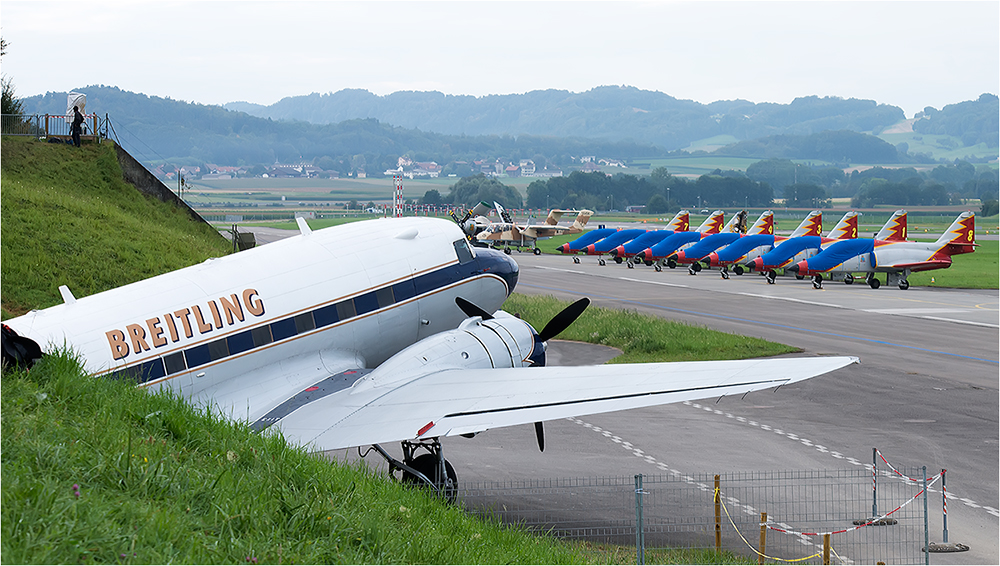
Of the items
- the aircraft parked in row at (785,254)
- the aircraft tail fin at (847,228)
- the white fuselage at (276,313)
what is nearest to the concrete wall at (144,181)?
the white fuselage at (276,313)

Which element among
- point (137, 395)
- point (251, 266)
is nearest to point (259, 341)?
point (251, 266)

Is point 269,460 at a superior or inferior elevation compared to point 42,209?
inferior

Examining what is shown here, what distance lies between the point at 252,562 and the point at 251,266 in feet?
29.2

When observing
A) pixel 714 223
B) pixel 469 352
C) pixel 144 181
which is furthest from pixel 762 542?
pixel 714 223

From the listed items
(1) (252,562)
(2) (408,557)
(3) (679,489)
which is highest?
(1) (252,562)

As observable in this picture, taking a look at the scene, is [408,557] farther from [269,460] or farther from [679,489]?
[679,489]

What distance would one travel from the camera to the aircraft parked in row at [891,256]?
174ft

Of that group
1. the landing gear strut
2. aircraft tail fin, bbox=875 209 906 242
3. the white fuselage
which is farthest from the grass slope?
aircraft tail fin, bbox=875 209 906 242

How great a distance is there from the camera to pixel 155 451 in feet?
25.7

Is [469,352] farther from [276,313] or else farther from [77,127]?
[77,127]

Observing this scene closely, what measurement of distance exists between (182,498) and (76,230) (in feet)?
85.6

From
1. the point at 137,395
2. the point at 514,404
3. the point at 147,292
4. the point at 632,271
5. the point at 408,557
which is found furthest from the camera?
the point at 632,271

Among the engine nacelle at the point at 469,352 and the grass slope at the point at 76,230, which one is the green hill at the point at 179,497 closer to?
the engine nacelle at the point at 469,352

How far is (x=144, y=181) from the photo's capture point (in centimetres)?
4341
